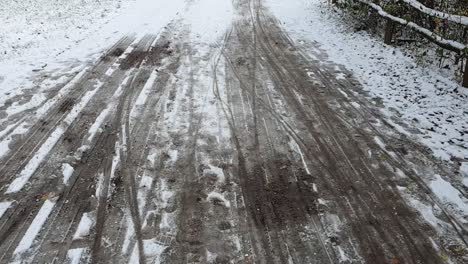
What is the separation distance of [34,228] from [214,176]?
2.49 m

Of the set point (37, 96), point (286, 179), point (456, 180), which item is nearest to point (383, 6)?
point (456, 180)

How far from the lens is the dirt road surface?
16.0 feet

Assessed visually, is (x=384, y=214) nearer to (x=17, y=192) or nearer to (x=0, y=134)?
(x=17, y=192)

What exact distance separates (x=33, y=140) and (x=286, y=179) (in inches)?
174

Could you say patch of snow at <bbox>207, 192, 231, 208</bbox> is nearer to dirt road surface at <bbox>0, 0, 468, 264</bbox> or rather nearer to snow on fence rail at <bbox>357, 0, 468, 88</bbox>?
dirt road surface at <bbox>0, 0, 468, 264</bbox>

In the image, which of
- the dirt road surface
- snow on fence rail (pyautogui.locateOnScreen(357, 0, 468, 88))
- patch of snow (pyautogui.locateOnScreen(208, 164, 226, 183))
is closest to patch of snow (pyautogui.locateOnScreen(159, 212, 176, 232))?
the dirt road surface

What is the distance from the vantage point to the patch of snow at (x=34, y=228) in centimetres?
481

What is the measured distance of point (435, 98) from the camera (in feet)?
28.6

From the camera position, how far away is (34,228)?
5113 mm

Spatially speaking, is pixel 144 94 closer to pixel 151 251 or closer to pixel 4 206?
pixel 4 206

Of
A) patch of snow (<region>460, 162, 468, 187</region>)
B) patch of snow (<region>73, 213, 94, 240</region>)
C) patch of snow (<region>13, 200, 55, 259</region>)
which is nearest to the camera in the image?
patch of snow (<region>13, 200, 55, 259</region>)

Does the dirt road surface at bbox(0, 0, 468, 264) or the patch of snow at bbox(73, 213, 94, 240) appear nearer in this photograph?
the dirt road surface at bbox(0, 0, 468, 264)

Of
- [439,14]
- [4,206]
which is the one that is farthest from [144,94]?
[439,14]

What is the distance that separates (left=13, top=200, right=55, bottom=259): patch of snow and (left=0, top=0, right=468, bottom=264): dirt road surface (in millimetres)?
17
